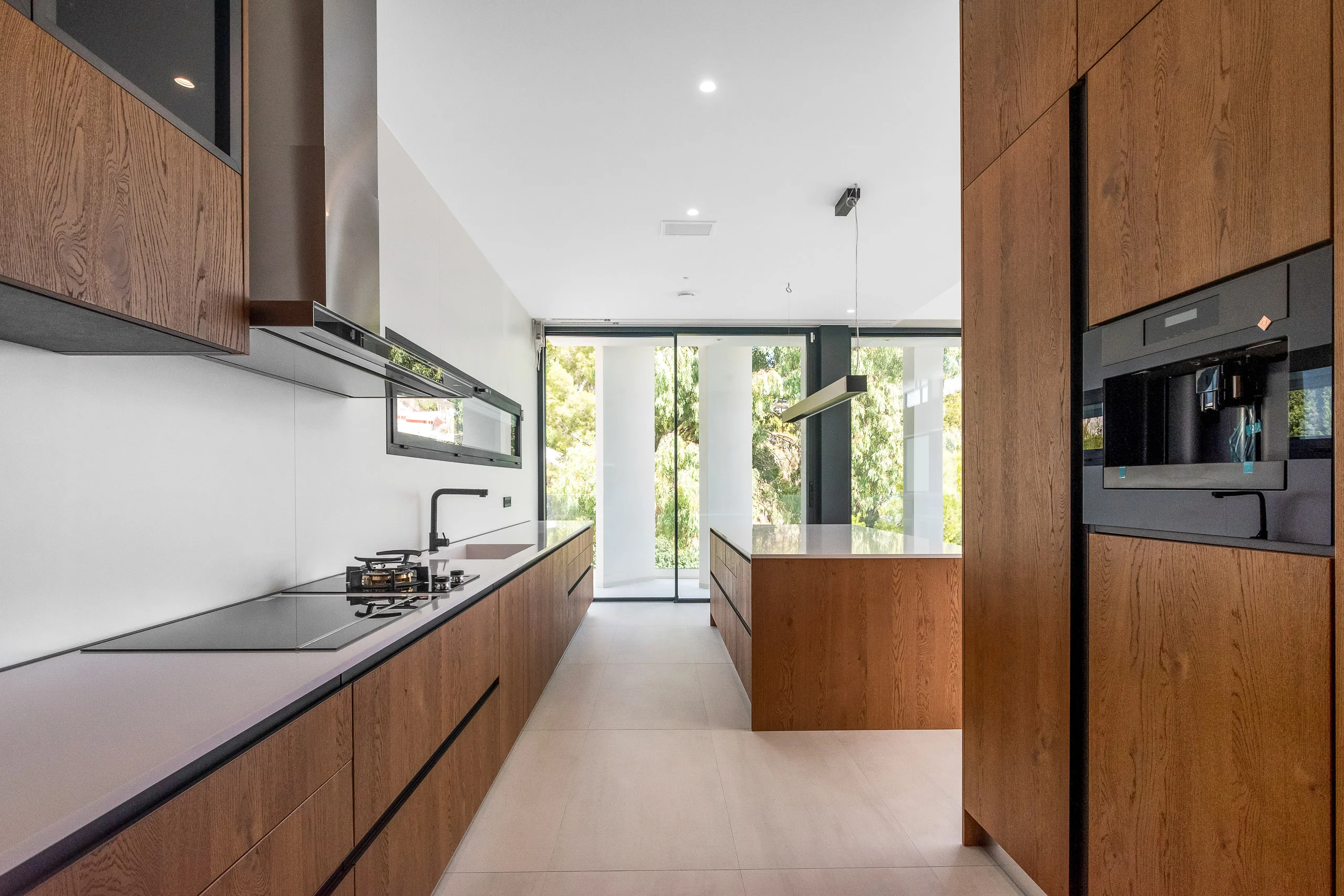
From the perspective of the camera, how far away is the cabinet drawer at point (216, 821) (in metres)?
0.76

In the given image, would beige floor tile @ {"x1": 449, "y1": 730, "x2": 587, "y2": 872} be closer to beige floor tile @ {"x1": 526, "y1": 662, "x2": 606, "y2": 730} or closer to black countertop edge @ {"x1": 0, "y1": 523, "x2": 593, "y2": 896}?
beige floor tile @ {"x1": 526, "y1": 662, "x2": 606, "y2": 730}

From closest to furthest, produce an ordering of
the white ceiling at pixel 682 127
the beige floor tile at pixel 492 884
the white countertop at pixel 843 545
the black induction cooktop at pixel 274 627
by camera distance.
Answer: the black induction cooktop at pixel 274 627, the beige floor tile at pixel 492 884, the white ceiling at pixel 682 127, the white countertop at pixel 843 545

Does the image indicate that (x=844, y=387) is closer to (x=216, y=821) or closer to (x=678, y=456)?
(x=678, y=456)

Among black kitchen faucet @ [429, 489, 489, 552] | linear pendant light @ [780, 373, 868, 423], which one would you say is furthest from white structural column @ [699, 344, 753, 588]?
Result: black kitchen faucet @ [429, 489, 489, 552]

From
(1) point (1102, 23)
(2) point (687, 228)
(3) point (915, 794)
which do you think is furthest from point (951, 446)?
(1) point (1102, 23)

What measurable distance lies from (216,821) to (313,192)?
137 cm

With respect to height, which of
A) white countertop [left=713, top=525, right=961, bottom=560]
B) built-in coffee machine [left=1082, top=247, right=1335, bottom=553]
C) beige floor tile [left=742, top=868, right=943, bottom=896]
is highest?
built-in coffee machine [left=1082, top=247, right=1335, bottom=553]

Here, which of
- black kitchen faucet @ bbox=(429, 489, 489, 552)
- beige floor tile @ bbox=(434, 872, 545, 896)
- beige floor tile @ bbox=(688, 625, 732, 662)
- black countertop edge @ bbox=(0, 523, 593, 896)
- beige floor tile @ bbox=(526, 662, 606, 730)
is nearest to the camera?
black countertop edge @ bbox=(0, 523, 593, 896)

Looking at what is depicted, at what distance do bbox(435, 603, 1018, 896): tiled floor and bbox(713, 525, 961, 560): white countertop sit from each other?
82cm

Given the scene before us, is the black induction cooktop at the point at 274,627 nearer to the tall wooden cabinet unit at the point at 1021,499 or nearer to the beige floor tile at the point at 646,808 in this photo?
the beige floor tile at the point at 646,808

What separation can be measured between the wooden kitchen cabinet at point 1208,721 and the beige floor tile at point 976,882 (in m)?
0.44

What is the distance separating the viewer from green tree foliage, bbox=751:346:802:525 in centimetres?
650

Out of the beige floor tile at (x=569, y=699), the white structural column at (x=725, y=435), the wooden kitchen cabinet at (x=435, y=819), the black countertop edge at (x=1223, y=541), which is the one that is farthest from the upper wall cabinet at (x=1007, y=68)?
the white structural column at (x=725, y=435)

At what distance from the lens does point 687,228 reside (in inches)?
154
